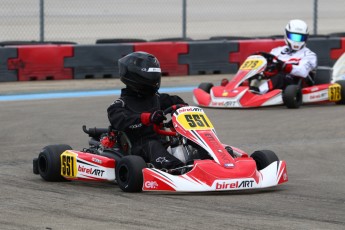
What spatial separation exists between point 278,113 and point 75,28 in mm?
12523

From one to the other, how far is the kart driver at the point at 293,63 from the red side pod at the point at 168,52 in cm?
333

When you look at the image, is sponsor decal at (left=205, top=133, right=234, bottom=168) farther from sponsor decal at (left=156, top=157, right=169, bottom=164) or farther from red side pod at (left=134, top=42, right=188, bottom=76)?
red side pod at (left=134, top=42, right=188, bottom=76)

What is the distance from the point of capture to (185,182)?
725 cm

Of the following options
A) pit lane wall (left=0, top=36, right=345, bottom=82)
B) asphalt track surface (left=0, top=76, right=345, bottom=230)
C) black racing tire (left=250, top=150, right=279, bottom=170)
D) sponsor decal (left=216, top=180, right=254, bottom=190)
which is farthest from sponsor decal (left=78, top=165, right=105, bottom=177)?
pit lane wall (left=0, top=36, right=345, bottom=82)

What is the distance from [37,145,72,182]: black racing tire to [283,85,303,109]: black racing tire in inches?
230

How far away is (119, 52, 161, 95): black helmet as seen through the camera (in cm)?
805

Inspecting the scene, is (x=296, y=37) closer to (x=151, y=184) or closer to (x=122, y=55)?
(x=122, y=55)

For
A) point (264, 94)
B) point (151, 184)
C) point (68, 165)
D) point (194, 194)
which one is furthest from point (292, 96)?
point (151, 184)

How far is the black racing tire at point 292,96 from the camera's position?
1353cm

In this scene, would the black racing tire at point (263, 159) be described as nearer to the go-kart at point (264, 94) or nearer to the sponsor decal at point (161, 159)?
the sponsor decal at point (161, 159)

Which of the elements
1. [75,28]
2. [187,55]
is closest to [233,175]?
[187,55]

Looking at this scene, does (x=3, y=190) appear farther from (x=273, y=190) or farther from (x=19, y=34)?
(x=19, y=34)

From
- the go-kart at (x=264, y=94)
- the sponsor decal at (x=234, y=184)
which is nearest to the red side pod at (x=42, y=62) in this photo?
the go-kart at (x=264, y=94)

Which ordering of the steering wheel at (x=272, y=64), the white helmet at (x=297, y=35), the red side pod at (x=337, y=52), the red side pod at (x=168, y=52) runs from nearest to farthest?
the steering wheel at (x=272, y=64) < the white helmet at (x=297, y=35) < the red side pod at (x=168, y=52) < the red side pod at (x=337, y=52)
